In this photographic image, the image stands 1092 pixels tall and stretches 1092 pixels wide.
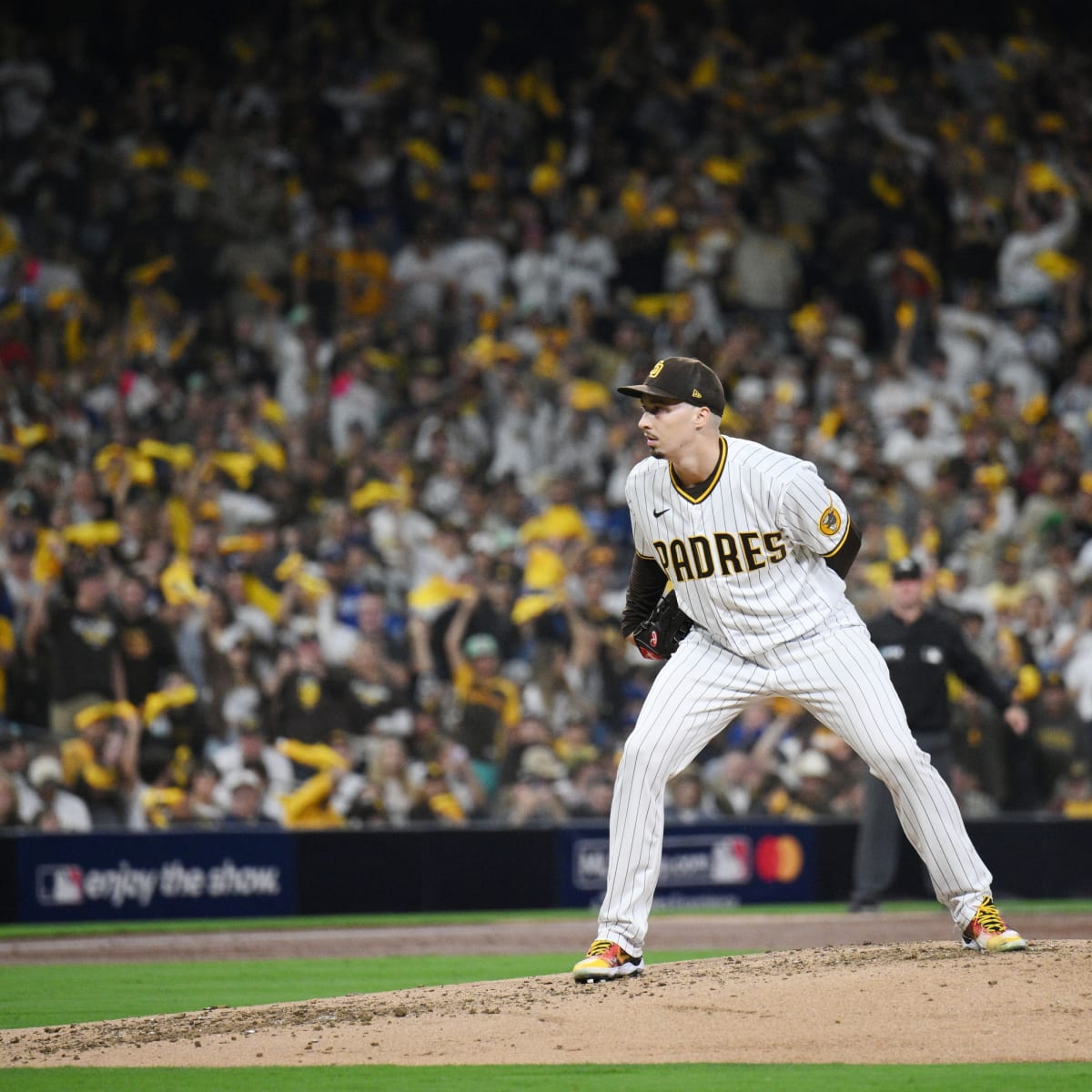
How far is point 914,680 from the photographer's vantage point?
1111 cm

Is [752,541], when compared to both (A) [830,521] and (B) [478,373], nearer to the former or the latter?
(A) [830,521]

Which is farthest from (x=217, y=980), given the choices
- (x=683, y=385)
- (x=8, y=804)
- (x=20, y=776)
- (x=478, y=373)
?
(x=478, y=373)

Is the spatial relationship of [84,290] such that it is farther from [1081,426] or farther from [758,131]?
[1081,426]

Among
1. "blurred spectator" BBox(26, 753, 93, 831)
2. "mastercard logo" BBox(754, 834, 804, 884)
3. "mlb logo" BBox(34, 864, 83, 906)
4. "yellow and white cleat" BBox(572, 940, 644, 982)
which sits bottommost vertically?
"mastercard logo" BBox(754, 834, 804, 884)

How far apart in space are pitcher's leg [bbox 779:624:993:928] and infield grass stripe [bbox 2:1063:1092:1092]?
1318 mm

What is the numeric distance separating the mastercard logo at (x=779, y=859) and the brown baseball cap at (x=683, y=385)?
734 centimetres

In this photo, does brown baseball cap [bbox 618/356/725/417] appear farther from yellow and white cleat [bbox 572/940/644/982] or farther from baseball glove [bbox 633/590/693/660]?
yellow and white cleat [bbox 572/940/644/982]

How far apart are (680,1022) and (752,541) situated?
5.50 ft

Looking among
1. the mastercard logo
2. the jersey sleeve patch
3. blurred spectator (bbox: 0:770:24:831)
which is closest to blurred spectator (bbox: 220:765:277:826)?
blurred spectator (bbox: 0:770:24:831)

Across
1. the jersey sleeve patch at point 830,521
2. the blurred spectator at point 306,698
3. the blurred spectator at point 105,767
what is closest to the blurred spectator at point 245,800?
the blurred spectator at point 306,698

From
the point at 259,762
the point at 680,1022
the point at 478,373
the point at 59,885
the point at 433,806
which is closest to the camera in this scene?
the point at 680,1022

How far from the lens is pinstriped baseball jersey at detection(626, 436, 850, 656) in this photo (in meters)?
6.51

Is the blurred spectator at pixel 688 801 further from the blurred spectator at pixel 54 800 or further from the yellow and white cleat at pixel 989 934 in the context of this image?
the yellow and white cleat at pixel 989 934

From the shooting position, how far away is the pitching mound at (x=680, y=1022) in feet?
18.6
